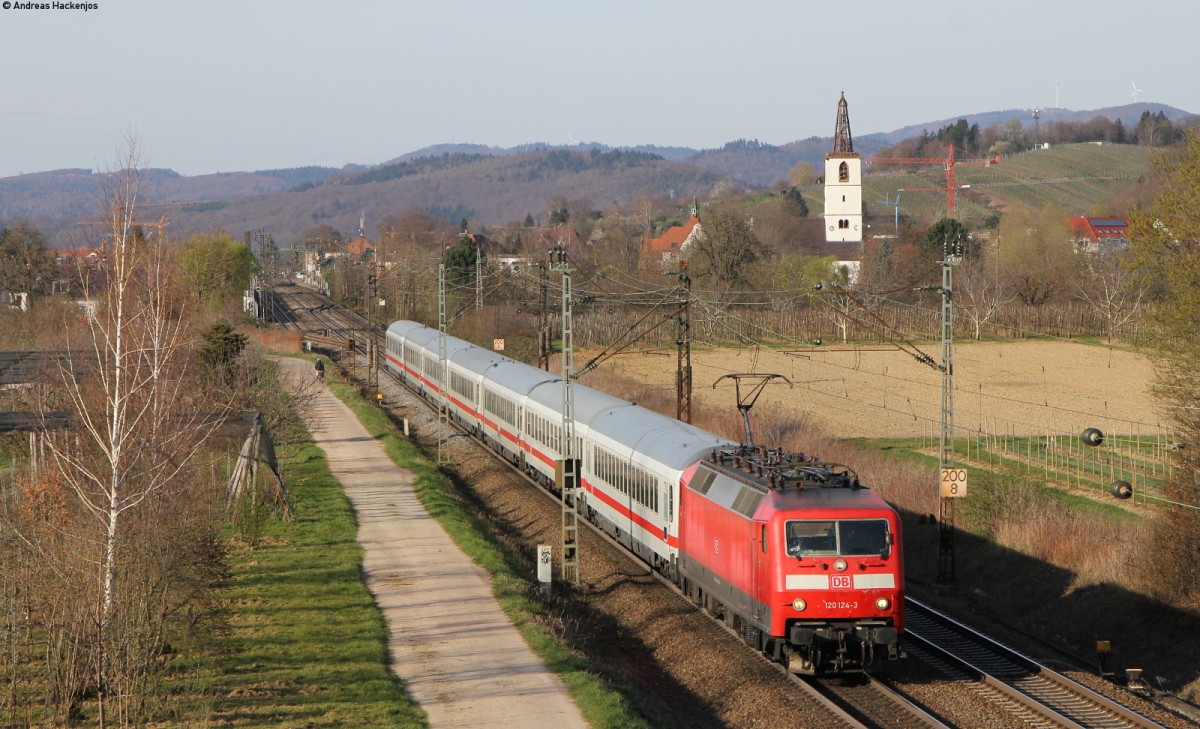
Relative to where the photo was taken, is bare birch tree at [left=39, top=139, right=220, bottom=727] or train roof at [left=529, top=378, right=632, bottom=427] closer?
bare birch tree at [left=39, top=139, right=220, bottom=727]

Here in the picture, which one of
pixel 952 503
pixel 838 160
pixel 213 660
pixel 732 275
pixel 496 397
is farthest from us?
pixel 838 160

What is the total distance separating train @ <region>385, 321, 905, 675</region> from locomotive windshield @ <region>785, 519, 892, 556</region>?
0.05ft

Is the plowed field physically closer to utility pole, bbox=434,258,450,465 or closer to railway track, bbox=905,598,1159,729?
utility pole, bbox=434,258,450,465

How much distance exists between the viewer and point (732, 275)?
281 feet

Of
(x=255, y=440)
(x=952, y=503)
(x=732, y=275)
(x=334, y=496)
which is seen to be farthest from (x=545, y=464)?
(x=732, y=275)

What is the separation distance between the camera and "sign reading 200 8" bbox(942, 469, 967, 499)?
88.7 feet

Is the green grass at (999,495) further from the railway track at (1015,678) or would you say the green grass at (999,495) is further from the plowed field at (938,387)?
the railway track at (1015,678)

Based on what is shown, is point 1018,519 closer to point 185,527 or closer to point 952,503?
point 952,503

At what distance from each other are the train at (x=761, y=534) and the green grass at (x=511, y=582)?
262 cm

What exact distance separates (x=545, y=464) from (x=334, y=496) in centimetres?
642

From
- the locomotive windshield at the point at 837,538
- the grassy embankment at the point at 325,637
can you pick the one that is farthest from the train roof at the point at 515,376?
the locomotive windshield at the point at 837,538

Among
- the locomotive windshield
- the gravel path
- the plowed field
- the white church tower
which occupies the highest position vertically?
the white church tower

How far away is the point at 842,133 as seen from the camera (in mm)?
151250

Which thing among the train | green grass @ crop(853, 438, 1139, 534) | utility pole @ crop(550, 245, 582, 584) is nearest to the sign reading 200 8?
green grass @ crop(853, 438, 1139, 534)
